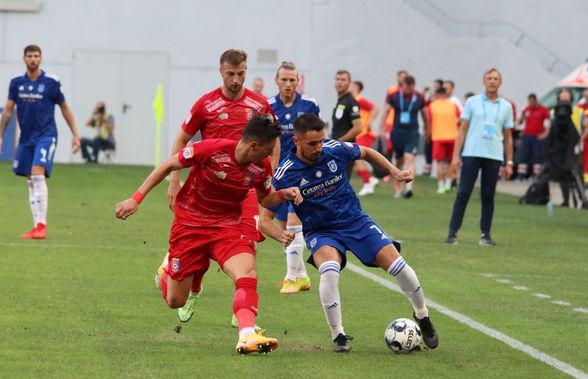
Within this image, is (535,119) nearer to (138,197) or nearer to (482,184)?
(482,184)

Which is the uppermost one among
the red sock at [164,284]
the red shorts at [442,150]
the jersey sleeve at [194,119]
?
the jersey sleeve at [194,119]

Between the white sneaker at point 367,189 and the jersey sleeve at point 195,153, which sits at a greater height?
the jersey sleeve at point 195,153

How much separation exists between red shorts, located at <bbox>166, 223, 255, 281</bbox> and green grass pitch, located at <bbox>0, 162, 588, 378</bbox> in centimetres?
52

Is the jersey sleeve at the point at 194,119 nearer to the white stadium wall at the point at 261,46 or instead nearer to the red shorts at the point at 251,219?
the red shorts at the point at 251,219

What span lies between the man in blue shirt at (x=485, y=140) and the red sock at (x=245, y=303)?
8.53 meters

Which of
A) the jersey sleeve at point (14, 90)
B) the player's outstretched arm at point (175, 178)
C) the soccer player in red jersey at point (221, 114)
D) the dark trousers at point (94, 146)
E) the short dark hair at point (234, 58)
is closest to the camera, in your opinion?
the short dark hair at point (234, 58)

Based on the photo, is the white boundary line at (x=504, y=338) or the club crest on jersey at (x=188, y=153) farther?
the club crest on jersey at (x=188, y=153)

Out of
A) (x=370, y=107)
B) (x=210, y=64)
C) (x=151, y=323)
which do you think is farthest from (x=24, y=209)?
(x=210, y=64)

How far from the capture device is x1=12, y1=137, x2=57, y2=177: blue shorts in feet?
54.7

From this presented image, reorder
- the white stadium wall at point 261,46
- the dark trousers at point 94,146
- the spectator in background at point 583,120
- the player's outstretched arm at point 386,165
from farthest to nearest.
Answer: the white stadium wall at point 261,46
the dark trousers at point 94,146
the spectator in background at point 583,120
the player's outstretched arm at point 386,165

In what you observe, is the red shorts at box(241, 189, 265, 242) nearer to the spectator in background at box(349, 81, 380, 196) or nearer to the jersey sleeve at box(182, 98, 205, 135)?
the jersey sleeve at box(182, 98, 205, 135)

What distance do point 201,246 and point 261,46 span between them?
31.0 metres

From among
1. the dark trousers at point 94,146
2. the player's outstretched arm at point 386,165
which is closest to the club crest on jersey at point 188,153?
the player's outstretched arm at point 386,165

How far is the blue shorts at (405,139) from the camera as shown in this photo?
27016 millimetres
